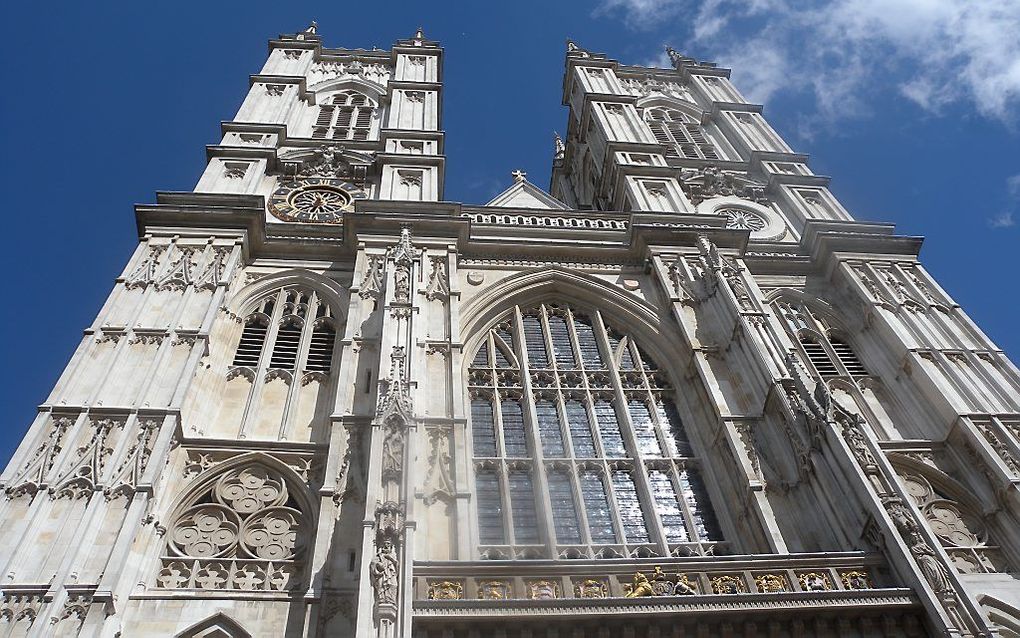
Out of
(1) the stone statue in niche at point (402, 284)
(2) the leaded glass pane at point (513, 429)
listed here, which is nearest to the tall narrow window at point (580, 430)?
(2) the leaded glass pane at point (513, 429)

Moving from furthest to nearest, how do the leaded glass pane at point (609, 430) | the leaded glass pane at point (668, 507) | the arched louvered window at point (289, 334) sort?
the arched louvered window at point (289, 334), the leaded glass pane at point (609, 430), the leaded glass pane at point (668, 507)

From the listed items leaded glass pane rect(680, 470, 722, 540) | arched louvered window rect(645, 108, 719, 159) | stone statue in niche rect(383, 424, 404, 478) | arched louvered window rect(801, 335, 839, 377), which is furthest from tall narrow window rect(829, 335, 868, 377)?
stone statue in niche rect(383, 424, 404, 478)

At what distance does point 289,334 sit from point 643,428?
7434 millimetres

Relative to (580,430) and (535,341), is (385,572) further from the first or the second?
(535,341)

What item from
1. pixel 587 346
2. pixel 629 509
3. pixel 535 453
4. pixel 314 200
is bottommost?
pixel 629 509

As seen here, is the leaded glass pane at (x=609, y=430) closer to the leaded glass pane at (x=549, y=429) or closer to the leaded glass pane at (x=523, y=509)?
the leaded glass pane at (x=549, y=429)

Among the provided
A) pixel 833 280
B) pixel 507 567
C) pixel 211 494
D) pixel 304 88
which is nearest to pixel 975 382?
pixel 833 280

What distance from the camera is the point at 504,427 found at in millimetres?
16953

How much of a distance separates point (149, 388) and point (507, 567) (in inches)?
282

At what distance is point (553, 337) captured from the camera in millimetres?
19750

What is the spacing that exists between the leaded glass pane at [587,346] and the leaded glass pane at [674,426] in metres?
1.63

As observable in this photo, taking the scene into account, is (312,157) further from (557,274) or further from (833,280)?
A: (833,280)

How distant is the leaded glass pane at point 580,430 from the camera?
16547mm

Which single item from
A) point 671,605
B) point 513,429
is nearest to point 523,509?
point 513,429
